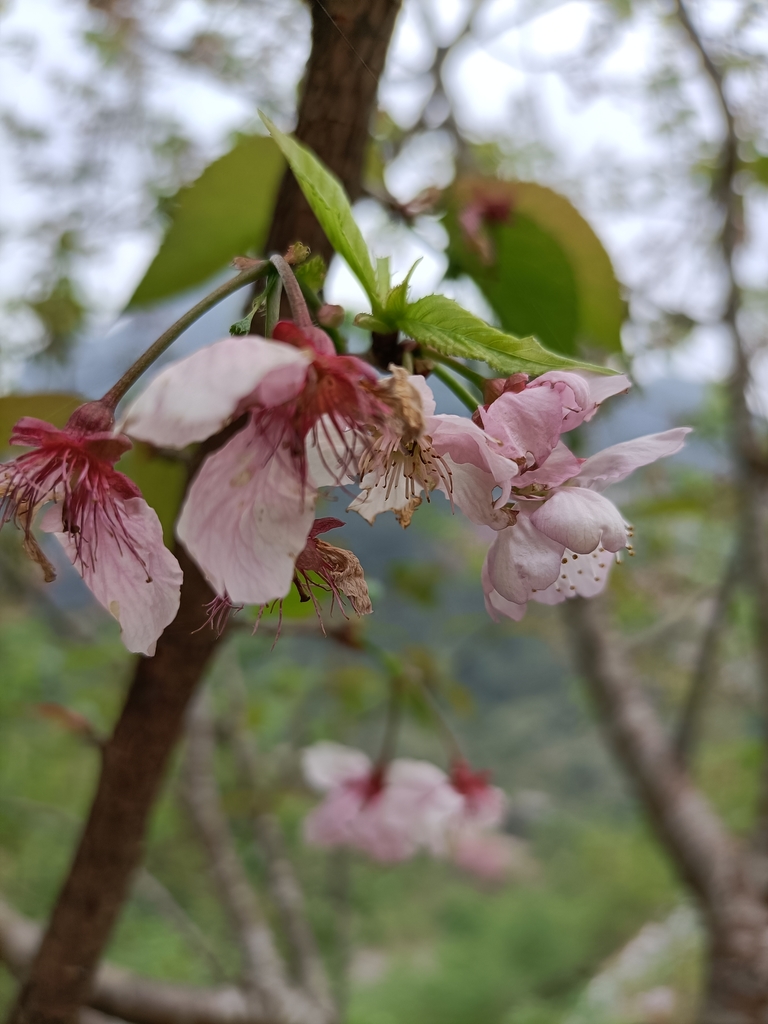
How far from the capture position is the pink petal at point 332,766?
0.50 meters

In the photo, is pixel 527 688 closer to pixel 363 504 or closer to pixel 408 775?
pixel 408 775

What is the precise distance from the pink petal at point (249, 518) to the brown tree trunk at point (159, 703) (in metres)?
0.10

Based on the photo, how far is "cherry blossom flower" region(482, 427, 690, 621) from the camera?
156 millimetres

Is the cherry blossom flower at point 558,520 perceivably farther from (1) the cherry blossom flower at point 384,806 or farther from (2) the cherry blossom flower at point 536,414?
(1) the cherry blossom flower at point 384,806

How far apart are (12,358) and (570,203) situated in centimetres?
69

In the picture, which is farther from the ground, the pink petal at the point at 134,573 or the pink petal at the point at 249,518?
the pink petal at the point at 249,518

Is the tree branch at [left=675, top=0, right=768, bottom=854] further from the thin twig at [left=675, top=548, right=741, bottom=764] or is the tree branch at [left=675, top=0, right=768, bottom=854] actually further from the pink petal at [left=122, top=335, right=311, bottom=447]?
the pink petal at [left=122, top=335, right=311, bottom=447]

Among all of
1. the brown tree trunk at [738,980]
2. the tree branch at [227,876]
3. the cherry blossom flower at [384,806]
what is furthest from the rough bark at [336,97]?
the brown tree trunk at [738,980]

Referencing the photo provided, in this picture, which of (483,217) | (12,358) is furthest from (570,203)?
(12,358)

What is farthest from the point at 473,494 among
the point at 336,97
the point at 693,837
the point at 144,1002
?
the point at 693,837

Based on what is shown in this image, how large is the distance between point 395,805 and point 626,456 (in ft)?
1.16

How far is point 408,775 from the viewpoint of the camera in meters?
0.48

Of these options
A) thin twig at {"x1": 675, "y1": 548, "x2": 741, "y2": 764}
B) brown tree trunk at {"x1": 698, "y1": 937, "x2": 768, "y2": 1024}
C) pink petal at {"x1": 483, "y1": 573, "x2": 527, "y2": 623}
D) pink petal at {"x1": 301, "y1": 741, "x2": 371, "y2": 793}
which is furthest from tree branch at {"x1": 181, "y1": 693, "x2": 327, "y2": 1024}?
pink petal at {"x1": 483, "y1": 573, "x2": 527, "y2": 623}

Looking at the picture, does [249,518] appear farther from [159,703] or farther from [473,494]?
[159,703]
